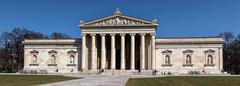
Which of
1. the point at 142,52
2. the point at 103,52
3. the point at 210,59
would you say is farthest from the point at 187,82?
the point at 210,59

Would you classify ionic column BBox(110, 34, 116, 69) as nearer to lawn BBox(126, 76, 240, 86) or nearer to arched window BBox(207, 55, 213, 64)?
arched window BBox(207, 55, 213, 64)

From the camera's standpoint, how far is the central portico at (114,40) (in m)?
88.0

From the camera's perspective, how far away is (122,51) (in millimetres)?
87625

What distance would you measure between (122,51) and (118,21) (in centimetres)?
648

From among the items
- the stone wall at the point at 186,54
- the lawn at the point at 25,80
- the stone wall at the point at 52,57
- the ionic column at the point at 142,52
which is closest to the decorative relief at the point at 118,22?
the ionic column at the point at 142,52

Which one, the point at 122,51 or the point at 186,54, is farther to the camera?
the point at 186,54

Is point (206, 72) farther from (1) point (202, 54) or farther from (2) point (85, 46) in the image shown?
(2) point (85, 46)

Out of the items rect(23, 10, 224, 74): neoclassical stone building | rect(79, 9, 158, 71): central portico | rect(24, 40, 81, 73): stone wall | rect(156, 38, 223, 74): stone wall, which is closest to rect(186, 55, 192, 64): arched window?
rect(23, 10, 224, 74): neoclassical stone building

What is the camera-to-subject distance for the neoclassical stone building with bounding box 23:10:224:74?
88.4 m

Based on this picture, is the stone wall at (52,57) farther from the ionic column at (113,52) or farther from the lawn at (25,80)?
the lawn at (25,80)

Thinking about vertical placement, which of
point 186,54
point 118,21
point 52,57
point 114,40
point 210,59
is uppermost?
point 118,21

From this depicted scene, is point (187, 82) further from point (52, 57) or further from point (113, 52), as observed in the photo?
point (52, 57)

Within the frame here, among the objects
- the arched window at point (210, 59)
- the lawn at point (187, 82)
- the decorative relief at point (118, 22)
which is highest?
the decorative relief at point (118, 22)

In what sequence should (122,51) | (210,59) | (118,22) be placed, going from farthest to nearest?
(210,59) → (118,22) → (122,51)
